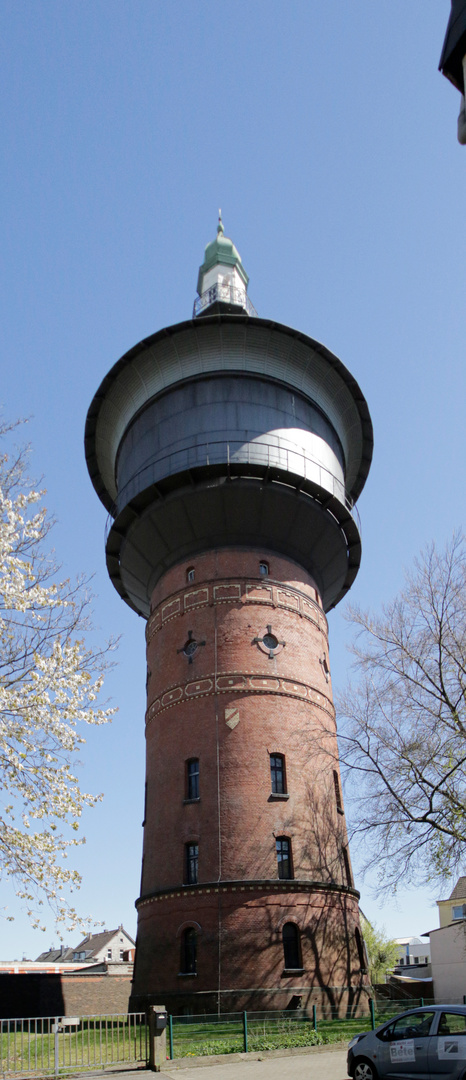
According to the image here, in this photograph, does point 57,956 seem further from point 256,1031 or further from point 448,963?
point 256,1031

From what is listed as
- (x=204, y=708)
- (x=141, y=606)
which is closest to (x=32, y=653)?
(x=204, y=708)

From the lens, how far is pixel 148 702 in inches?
907

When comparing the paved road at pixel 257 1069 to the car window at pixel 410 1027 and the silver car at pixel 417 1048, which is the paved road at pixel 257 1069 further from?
the car window at pixel 410 1027

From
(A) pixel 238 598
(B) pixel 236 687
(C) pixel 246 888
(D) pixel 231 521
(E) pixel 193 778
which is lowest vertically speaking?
(C) pixel 246 888

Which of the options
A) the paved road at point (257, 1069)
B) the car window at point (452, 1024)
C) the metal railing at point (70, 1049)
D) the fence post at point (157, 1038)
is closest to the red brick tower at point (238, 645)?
the paved road at point (257, 1069)

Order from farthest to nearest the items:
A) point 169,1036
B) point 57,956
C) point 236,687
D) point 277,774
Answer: point 57,956
point 236,687
point 277,774
point 169,1036

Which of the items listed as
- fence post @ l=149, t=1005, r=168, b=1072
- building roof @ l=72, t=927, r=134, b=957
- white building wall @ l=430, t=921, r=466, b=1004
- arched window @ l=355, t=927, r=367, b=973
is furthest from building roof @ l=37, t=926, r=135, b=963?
fence post @ l=149, t=1005, r=168, b=1072

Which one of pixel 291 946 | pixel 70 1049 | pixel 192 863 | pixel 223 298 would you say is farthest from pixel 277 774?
pixel 223 298

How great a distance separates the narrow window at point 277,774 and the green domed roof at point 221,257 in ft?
63.4

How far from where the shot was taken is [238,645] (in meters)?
20.9

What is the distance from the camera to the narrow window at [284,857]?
62.3 ft

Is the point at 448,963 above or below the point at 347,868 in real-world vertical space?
below

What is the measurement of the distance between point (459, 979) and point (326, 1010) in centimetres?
2465

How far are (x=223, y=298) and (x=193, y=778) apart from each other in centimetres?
1737
